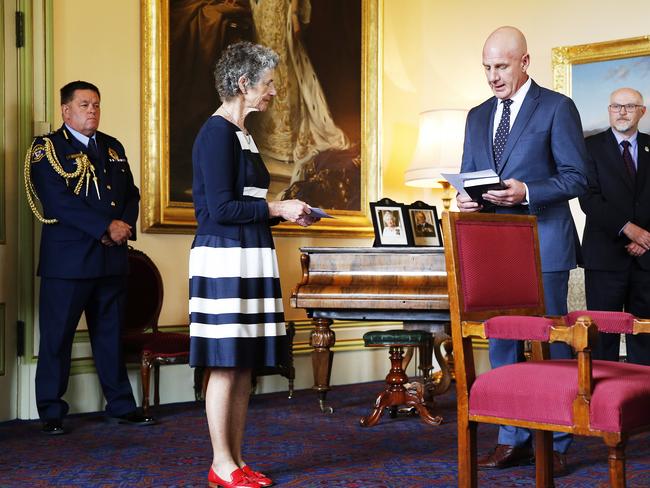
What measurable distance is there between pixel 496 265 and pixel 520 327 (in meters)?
0.41

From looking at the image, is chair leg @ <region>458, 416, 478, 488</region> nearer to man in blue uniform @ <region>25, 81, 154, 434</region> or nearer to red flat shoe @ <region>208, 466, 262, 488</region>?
red flat shoe @ <region>208, 466, 262, 488</region>

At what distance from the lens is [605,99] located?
19.3ft

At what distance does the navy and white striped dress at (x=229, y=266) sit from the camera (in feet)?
10.1

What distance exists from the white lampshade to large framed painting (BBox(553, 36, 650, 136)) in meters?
0.73

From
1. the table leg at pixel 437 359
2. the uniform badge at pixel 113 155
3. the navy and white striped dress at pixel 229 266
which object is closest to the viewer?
the navy and white striped dress at pixel 229 266

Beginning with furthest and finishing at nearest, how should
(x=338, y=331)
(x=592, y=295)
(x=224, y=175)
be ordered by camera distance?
(x=338, y=331) → (x=592, y=295) → (x=224, y=175)

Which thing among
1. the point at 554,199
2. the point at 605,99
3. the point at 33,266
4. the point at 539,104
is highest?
the point at 605,99

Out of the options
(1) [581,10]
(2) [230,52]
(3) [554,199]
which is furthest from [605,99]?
(2) [230,52]

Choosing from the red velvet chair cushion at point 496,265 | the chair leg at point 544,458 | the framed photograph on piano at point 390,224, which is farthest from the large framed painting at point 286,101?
the chair leg at point 544,458

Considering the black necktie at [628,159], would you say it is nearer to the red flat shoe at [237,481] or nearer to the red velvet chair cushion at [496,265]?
the red velvet chair cushion at [496,265]

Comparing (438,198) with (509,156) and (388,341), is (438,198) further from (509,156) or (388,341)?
(509,156)

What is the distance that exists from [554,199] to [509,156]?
0.27 metres

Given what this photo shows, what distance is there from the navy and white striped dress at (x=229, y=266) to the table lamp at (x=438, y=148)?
3039 mm

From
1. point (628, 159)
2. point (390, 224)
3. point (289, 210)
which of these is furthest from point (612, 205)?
point (289, 210)
